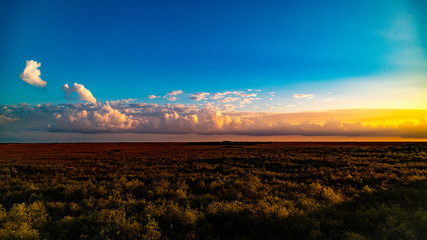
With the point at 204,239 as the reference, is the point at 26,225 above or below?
above

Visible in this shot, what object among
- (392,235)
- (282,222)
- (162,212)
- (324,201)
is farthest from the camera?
(324,201)

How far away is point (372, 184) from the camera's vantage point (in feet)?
46.2

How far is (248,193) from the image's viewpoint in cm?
1103

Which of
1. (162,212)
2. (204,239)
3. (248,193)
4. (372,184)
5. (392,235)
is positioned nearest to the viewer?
(392,235)

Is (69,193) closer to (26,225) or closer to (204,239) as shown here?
(26,225)

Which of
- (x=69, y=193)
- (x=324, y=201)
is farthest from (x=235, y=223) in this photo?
(x=69, y=193)

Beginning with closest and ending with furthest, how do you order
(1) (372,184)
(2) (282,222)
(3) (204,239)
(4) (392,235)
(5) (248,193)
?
1. (4) (392,235)
2. (3) (204,239)
3. (2) (282,222)
4. (5) (248,193)
5. (1) (372,184)

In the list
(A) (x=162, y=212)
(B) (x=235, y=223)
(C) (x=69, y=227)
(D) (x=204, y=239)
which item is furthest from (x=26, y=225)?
(B) (x=235, y=223)

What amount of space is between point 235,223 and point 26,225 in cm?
637

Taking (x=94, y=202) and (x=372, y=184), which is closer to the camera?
(x=94, y=202)

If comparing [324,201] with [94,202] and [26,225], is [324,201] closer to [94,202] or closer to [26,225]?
[94,202]

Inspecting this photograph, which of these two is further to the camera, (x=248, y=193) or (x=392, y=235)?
(x=248, y=193)

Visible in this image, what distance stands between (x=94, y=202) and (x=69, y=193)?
2.84 meters

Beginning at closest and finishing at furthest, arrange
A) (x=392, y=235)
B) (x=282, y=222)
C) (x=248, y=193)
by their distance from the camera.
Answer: (x=392, y=235)
(x=282, y=222)
(x=248, y=193)
